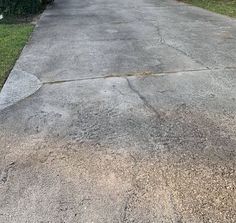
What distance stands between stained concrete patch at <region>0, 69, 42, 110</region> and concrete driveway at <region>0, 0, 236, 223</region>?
0.05 feet

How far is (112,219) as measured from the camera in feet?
10.3

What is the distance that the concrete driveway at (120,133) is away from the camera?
10.9 feet

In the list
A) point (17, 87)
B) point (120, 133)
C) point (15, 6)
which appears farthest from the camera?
point (15, 6)

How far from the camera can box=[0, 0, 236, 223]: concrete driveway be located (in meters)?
3.32

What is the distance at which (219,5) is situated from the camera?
1488 cm

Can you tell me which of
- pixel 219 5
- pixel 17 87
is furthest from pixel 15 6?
pixel 17 87

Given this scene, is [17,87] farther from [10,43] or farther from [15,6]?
[15,6]

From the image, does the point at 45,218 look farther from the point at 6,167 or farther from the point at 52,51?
the point at 52,51

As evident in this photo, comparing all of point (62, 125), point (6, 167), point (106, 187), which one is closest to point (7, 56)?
point (62, 125)

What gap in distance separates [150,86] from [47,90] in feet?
4.91

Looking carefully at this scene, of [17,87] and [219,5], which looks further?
[219,5]

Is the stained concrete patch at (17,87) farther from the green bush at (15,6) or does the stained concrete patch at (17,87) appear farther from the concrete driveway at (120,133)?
the green bush at (15,6)

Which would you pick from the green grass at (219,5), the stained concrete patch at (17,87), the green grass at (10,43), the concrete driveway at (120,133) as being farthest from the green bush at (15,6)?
the stained concrete patch at (17,87)

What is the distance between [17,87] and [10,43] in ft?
10.5
